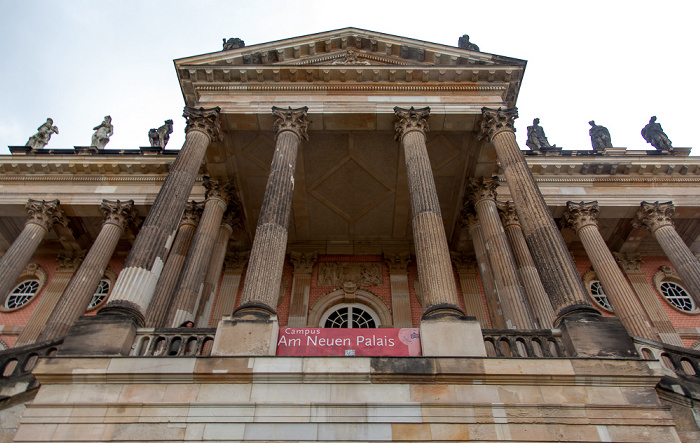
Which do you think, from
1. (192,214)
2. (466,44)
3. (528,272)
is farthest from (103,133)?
(528,272)

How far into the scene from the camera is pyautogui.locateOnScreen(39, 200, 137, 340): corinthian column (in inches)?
471

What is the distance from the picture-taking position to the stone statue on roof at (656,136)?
58.8 ft

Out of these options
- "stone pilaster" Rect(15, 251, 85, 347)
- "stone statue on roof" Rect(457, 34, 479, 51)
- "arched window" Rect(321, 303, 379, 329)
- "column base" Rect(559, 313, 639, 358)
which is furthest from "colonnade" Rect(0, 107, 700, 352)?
"stone statue on roof" Rect(457, 34, 479, 51)

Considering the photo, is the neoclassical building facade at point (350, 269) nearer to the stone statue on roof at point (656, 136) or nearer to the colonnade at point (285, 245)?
the colonnade at point (285, 245)

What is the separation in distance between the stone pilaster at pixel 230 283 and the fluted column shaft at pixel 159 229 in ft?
20.9

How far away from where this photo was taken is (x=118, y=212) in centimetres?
1523

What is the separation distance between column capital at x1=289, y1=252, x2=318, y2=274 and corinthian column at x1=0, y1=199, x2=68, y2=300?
8.73 m

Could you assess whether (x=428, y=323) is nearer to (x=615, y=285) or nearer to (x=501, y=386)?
(x=501, y=386)

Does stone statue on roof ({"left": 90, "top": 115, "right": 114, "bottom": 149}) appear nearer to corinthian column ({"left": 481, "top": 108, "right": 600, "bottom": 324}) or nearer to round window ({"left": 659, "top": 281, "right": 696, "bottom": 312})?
corinthian column ({"left": 481, "top": 108, "right": 600, "bottom": 324})

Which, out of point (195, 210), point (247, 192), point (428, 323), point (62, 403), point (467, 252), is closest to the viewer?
point (62, 403)

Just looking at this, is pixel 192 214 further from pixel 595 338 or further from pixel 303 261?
pixel 595 338

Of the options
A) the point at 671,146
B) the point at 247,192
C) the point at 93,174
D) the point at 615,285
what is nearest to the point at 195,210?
the point at 247,192

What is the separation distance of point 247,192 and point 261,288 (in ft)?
26.2

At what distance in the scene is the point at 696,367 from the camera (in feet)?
25.4
